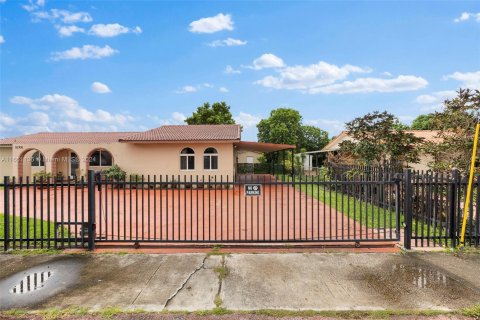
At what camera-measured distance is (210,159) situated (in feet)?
61.4

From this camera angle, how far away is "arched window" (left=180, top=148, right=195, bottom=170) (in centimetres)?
1891

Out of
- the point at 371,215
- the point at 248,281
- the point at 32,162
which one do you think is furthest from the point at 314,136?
the point at 248,281

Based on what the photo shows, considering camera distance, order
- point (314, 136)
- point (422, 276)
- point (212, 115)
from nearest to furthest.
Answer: point (422, 276) → point (212, 115) → point (314, 136)

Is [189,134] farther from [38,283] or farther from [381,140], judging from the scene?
[38,283]

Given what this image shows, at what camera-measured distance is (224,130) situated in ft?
67.1

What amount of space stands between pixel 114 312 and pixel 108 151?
18.2 metres

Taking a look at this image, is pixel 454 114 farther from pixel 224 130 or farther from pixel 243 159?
pixel 243 159

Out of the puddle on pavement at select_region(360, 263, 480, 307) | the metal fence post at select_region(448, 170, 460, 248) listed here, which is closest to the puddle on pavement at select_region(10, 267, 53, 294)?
the puddle on pavement at select_region(360, 263, 480, 307)

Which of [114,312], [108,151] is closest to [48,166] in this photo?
[108,151]

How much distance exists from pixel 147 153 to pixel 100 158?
467cm

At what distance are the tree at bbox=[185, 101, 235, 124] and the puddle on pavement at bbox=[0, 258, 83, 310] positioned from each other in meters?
34.5

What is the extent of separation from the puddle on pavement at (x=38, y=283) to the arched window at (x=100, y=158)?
17.3 m

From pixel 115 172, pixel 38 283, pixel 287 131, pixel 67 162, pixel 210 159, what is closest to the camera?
pixel 38 283

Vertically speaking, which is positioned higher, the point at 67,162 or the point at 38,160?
the point at 38,160
